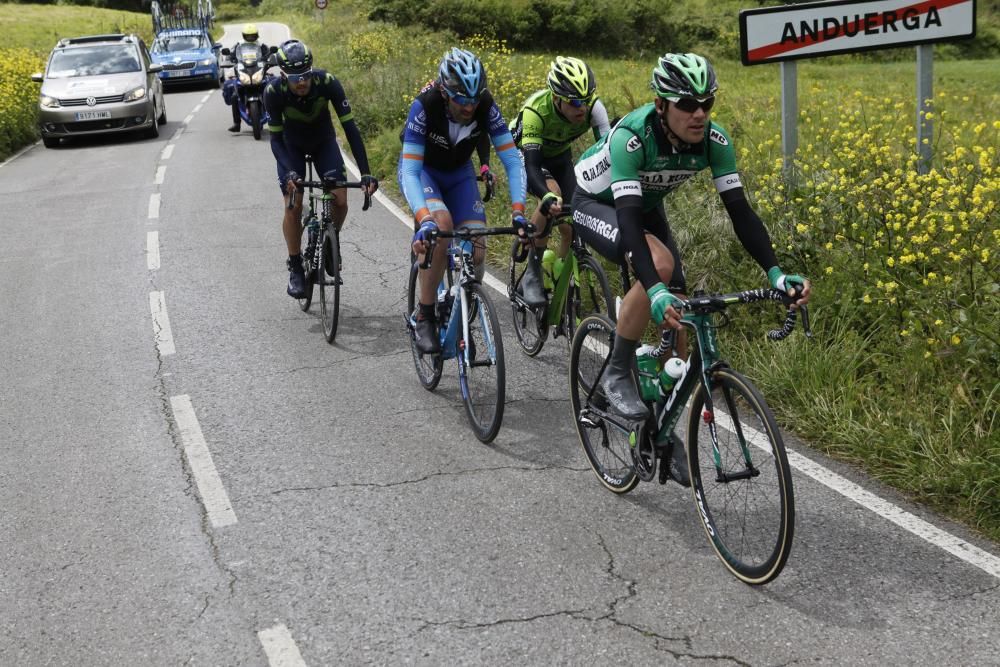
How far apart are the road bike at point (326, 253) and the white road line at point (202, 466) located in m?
1.50

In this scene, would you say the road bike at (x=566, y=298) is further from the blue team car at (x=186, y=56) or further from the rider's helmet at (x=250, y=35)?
the blue team car at (x=186, y=56)

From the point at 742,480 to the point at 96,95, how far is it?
1870 centimetres

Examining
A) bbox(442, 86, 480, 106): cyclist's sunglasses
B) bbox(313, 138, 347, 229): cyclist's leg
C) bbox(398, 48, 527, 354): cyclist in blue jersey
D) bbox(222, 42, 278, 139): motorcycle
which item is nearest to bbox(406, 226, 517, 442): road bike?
bbox(398, 48, 527, 354): cyclist in blue jersey

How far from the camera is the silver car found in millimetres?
20000

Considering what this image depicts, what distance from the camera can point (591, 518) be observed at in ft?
16.4

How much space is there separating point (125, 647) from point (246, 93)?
56.6 ft

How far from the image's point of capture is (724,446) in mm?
4434

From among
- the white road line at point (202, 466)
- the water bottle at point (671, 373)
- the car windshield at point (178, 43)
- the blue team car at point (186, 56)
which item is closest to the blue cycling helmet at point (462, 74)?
the water bottle at point (671, 373)

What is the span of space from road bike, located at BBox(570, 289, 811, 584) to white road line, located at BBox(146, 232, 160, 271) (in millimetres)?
7121

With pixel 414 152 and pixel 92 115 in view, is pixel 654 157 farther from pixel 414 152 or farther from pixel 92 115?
pixel 92 115

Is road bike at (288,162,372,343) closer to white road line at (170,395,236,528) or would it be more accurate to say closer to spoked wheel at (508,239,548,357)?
spoked wheel at (508,239,548,357)

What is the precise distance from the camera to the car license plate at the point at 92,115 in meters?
20.0

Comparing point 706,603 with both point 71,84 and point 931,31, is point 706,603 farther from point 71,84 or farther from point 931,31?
point 71,84

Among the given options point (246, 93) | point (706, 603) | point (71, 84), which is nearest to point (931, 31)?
point (706, 603)
